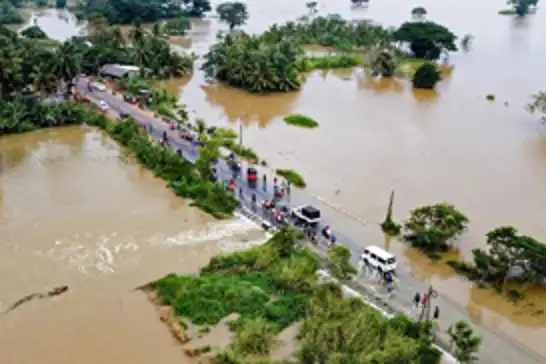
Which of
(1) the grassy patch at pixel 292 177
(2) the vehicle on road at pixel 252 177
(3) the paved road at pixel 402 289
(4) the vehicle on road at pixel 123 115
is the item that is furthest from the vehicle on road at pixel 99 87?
(2) the vehicle on road at pixel 252 177

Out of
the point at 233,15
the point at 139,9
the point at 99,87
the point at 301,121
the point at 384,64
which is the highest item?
the point at 139,9

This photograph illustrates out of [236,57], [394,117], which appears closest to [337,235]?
[394,117]

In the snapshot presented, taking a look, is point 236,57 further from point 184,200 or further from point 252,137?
point 184,200

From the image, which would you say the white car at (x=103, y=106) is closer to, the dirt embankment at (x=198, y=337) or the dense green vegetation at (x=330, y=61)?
the dense green vegetation at (x=330, y=61)

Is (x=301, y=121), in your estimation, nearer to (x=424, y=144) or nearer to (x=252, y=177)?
(x=424, y=144)

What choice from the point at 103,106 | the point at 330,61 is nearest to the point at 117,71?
the point at 103,106

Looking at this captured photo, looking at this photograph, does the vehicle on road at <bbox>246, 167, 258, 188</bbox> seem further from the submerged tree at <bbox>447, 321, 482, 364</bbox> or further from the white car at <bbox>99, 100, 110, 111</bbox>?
the white car at <bbox>99, 100, 110, 111</bbox>
